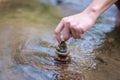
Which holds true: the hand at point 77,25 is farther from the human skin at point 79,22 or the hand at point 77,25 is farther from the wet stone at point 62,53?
the wet stone at point 62,53

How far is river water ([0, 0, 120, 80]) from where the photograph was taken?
190cm

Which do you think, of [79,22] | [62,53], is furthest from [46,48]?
[79,22]

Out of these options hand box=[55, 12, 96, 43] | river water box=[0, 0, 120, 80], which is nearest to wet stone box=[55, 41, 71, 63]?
river water box=[0, 0, 120, 80]

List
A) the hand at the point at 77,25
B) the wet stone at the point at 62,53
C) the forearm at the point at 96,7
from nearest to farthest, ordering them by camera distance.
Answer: the hand at the point at 77,25 < the forearm at the point at 96,7 < the wet stone at the point at 62,53

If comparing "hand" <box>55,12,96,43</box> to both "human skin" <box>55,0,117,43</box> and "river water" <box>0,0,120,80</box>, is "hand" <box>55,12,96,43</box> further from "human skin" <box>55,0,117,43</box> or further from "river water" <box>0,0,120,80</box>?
"river water" <box>0,0,120,80</box>

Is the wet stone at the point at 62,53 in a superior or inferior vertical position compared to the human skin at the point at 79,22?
inferior

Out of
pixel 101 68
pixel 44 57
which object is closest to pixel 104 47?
pixel 101 68

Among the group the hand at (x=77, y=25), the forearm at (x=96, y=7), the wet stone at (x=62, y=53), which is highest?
the forearm at (x=96, y=7)

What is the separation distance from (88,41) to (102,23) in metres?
0.43

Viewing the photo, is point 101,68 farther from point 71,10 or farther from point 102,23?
point 71,10

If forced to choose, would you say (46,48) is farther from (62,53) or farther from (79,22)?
(79,22)

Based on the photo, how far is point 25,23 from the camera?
2.64 metres

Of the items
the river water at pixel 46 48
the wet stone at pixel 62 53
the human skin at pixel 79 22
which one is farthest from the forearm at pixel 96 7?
the river water at pixel 46 48

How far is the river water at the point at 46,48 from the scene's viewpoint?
1.90 meters
